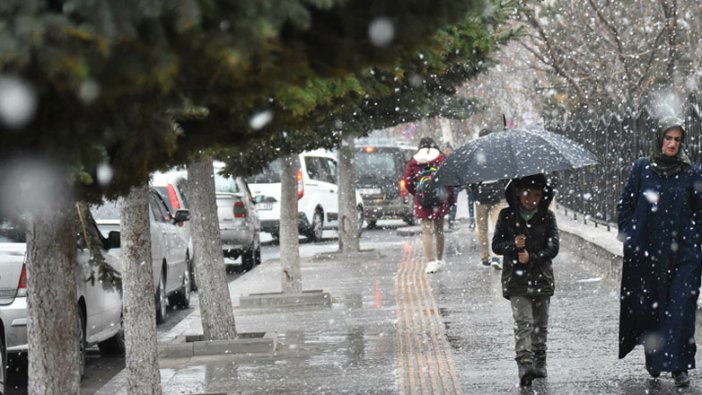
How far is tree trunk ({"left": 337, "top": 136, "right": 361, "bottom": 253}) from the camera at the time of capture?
23.4m

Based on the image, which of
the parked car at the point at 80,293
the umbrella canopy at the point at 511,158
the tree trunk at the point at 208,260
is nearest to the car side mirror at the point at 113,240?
the parked car at the point at 80,293

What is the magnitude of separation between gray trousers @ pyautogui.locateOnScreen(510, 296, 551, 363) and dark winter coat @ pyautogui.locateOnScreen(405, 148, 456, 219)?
8.73 metres

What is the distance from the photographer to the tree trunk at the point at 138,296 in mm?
8656

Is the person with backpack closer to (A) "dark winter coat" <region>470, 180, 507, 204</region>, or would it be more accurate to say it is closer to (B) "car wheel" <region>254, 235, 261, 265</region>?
(A) "dark winter coat" <region>470, 180, 507, 204</region>

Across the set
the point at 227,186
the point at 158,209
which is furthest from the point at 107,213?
the point at 227,186

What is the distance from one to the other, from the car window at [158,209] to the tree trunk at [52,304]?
30.2 ft

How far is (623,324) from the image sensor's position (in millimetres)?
9383

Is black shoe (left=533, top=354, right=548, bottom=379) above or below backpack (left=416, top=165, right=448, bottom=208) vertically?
below

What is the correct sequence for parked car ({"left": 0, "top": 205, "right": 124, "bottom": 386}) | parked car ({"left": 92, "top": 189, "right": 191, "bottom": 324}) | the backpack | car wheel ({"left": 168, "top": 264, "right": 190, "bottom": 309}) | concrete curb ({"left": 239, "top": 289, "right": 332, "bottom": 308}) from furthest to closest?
the backpack
car wheel ({"left": 168, "top": 264, "right": 190, "bottom": 309})
concrete curb ({"left": 239, "top": 289, "right": 332, "bottom": 308})
parked car ({"left": 92, "top": 189, "right": 191, "bottom": 324})
parked car ({"left": 0, "top": 205, "right": 124, "bottom": 386})

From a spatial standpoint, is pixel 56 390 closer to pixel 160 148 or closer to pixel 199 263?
pixel 160 148

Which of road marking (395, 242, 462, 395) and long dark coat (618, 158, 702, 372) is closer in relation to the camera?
long dark coat (618, 158, 702, 372)

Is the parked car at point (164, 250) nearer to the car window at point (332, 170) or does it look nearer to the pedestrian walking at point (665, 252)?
the pedestrian walking at point (665, 252)

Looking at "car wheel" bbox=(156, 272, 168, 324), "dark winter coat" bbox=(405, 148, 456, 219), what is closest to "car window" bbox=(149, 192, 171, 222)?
"car wheel" bbox=(156, 272, 168, 324)

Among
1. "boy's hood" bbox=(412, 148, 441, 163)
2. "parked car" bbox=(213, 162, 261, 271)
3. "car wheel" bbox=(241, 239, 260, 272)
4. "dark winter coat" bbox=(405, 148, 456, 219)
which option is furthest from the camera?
"car wheel" bbox=(241, 239, 260, 272)
